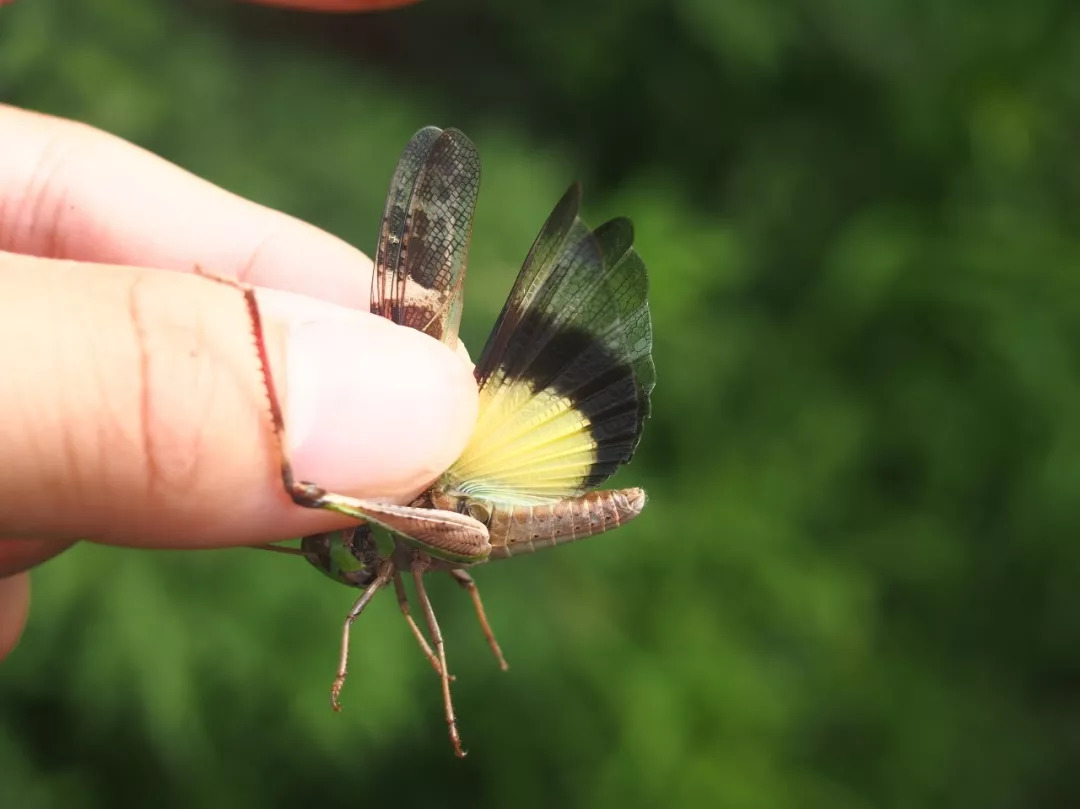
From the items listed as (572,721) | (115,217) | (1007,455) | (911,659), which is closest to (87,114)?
(115,217)

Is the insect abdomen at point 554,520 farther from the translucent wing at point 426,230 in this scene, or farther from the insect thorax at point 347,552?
the translucent wing at point 426,230

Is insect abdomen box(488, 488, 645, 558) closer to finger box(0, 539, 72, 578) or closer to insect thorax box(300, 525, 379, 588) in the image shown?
insect thorax box(300, 525, 379, 588)

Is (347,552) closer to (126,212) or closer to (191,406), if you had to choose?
(191,406)

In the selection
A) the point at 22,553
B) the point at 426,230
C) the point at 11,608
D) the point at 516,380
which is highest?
the point at 426,230

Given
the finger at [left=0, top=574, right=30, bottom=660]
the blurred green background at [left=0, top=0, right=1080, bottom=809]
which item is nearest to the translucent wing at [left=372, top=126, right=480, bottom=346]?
the finger at [left=0, top=574, right=30, bottom=660]

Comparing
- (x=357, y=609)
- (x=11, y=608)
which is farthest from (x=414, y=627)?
(x=11, y=608)

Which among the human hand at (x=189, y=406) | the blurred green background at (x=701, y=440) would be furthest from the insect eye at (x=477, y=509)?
the blurred green background at (x=701, y=440)

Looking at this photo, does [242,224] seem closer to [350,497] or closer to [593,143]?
[350,497]

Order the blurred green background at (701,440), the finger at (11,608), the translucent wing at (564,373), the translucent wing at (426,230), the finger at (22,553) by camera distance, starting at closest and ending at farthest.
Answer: the translucent wing at (564,373), the translucent wing at (426,230), the finger at (22,553), the finger at (11,608), the blurred green background at (701,440)
